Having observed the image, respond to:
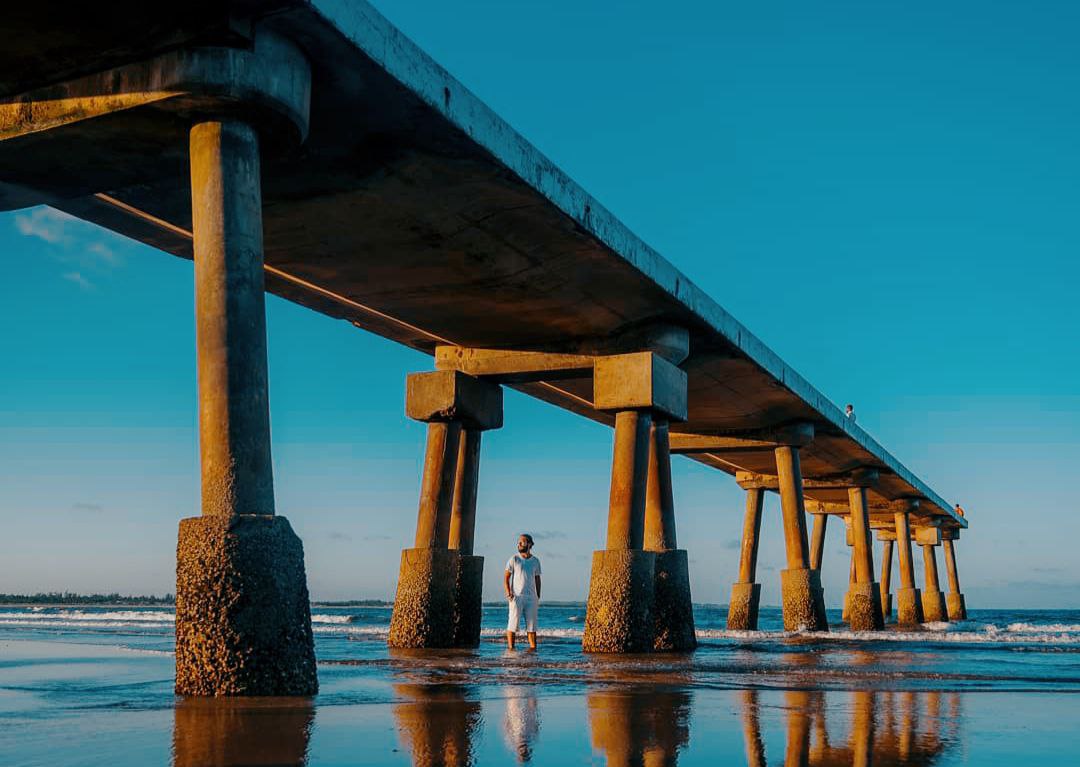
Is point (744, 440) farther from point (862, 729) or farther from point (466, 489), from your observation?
point (862, 729)

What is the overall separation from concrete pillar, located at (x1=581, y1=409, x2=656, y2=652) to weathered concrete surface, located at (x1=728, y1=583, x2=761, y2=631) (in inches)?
646

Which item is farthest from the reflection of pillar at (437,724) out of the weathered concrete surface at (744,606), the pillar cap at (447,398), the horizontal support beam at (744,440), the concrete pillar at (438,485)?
the weathered concrete surface at (744,606)

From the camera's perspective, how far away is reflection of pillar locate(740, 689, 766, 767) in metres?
4.80

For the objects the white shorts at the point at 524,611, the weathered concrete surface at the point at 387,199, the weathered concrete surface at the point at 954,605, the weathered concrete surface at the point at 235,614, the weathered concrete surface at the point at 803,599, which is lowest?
the weathered concrete surface at the point at 954,605

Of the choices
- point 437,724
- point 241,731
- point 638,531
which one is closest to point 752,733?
point 437,724

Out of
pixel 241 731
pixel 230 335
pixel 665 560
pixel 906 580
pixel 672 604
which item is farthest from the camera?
pixel 906 580

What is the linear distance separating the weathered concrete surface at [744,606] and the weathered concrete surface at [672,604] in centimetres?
1519

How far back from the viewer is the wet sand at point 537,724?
4.84m

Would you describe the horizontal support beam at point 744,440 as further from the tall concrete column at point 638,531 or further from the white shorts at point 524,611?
the white shorts at point 524,611

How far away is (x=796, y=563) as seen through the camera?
2625cm

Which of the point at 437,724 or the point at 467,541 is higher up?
the point at 467,541

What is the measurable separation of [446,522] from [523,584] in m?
1.70

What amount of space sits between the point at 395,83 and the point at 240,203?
173 cm

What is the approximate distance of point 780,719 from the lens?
630 cm
